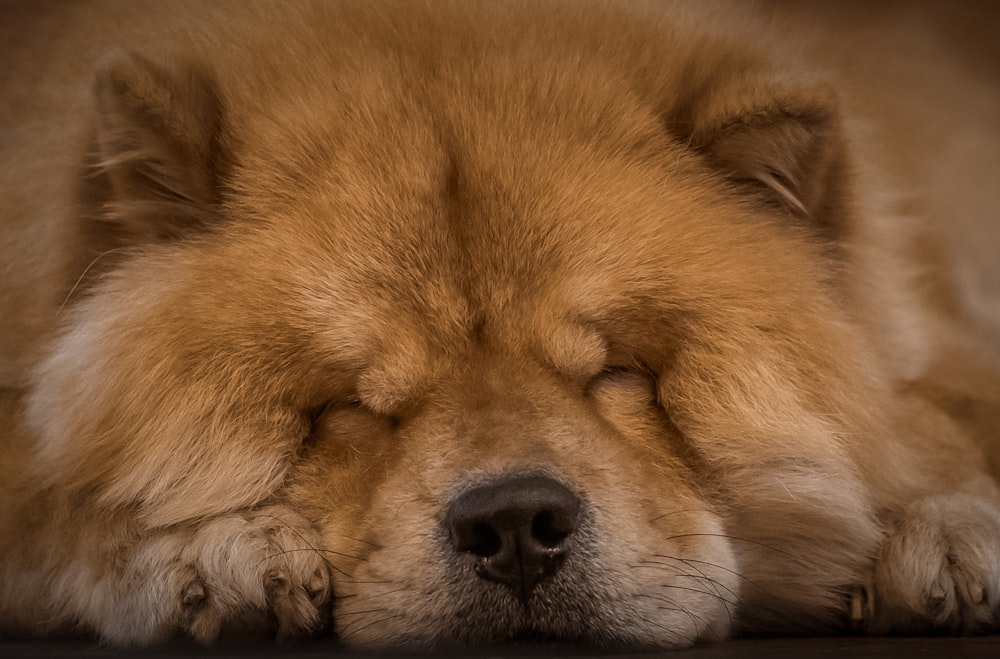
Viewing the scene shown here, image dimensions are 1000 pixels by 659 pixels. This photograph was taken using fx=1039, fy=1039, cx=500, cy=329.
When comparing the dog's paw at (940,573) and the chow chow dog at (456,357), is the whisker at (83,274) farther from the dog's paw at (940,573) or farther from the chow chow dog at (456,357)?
the dog's paw at (940,573)

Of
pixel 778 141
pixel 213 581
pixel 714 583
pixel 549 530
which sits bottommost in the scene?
pixel 213 581

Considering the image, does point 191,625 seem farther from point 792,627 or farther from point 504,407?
point 792,627

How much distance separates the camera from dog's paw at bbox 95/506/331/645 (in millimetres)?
1584

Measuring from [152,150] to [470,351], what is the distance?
64 cm

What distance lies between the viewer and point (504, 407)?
1662 millimetres

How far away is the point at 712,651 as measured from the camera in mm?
1558

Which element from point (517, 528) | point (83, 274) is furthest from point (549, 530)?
Result: point (83, 274)

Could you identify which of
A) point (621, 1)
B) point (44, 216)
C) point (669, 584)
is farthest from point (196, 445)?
point (621, 1)

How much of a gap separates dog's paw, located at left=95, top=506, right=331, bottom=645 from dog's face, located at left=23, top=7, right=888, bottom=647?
4 cm

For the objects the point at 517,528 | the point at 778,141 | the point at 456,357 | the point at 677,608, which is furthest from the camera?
the point at 778,141

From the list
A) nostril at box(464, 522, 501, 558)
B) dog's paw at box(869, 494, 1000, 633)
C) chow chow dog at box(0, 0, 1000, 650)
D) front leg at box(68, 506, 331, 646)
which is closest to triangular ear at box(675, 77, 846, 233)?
chow chow dog at box(0, 0, 1000, 650)

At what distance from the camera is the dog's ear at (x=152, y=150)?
67.6 inches

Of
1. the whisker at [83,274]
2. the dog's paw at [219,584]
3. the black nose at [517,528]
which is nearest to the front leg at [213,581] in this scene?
the dog's paw at [219,584]

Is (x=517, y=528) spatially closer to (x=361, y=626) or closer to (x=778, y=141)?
(x=361, y=626)
